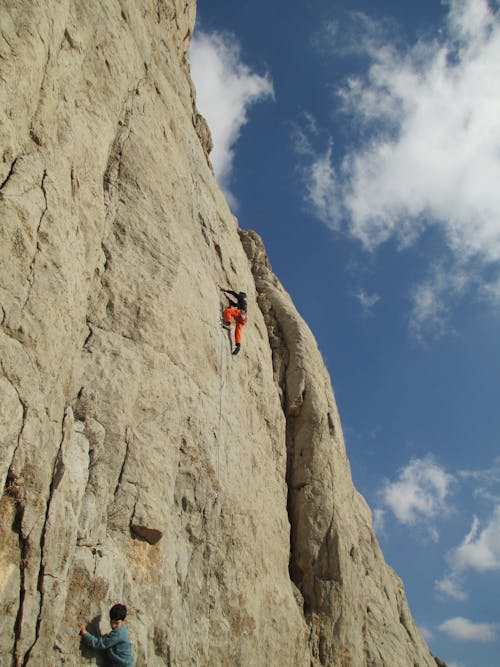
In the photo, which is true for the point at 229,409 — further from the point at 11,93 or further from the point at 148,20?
the point at 148,20

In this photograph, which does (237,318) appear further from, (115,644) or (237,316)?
(115,644)

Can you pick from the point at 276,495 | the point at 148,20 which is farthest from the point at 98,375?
the point at 148,20

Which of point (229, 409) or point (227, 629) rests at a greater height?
point (229, 409)

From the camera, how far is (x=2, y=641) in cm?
684

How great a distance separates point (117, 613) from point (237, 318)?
8699 millimetres

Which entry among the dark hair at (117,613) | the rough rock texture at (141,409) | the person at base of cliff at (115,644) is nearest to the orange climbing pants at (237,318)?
the rough rock texture at (141,409)

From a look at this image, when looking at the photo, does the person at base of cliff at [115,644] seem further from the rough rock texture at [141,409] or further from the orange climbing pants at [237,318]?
the orange climbing pants at [237,318]

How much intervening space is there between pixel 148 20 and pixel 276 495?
14047mm

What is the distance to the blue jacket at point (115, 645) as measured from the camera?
797 centimetres

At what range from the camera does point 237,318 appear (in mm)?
15602

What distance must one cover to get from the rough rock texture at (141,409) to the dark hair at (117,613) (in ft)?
0.60

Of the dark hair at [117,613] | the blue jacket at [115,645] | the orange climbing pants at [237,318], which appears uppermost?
the orange climbing pants at [237,318]

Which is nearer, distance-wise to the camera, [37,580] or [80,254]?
[37,580]

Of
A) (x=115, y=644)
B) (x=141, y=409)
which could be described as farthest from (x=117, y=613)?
(x=141, y=409)
